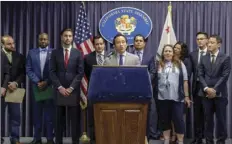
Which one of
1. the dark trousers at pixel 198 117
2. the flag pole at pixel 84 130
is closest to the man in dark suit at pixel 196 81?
the dark trousers at pixel 198 117

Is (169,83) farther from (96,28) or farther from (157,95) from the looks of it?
(96,28)

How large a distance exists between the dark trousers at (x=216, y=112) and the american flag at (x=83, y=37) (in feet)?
5.26

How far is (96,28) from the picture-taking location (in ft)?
Answer: 21.0

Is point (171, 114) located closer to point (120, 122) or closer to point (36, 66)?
point (120, 122)

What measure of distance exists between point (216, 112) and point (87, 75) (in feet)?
5.26

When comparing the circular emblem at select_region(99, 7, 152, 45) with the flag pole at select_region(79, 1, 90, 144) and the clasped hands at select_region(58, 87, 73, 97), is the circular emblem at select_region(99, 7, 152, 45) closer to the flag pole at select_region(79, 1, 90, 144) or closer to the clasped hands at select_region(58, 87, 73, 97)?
the flag pole at select_region(79, 1, 90, 144)

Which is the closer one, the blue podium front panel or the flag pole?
the blue podium front panel

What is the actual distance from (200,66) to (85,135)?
5.52 feet

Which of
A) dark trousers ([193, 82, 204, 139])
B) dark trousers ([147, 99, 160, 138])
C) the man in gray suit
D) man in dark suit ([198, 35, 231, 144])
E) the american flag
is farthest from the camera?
dark trousers ([147, 99, 160, 138])

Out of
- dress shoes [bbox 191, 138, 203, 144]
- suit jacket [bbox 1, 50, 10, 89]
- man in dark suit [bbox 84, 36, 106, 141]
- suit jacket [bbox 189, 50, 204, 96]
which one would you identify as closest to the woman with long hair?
suit jacket [bbox 189, 50, 204, 96]

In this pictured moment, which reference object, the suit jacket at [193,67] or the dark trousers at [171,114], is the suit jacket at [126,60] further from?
the suit jacket at [193,67]

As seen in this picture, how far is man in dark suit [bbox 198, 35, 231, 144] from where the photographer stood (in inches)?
202

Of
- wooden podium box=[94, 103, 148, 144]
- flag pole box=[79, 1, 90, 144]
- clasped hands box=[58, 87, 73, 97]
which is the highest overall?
clasped hands box=[58, 87, 73, 97]

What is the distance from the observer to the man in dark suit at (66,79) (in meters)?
5.06
